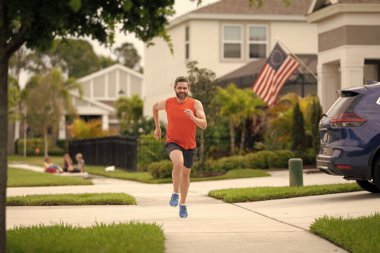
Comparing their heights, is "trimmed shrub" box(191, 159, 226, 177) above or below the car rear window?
below

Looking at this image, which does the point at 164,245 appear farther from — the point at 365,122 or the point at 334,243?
the point at 365,122

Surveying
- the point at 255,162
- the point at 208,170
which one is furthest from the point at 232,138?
the point at 208,170

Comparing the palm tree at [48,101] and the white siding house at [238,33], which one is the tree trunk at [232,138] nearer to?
the white siding house at [238,33]

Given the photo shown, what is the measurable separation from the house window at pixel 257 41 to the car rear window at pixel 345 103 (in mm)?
25587

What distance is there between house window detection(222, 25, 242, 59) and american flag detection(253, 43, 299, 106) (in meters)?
11.4

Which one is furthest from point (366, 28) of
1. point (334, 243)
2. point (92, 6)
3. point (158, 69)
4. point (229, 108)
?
point (158, 69)

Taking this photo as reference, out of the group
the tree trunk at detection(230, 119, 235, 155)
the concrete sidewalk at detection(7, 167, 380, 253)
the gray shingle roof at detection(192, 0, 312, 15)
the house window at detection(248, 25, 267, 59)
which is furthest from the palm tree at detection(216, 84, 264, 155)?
the concrete sidewalk at detection(7, 167, 380, 253)

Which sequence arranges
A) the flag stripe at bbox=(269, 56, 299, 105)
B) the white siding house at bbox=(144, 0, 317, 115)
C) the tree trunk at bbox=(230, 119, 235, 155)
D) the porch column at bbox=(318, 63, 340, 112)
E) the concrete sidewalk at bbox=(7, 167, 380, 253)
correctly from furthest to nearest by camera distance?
the white siding house at bbox=(144, 0, 317, 115)
the tree trunk at bbox=(230, 119, 235, 155)
the flag stripe at bbox=(269, 56, 299, 105)
the porch column at bbox=(318, 63, 340, 112)
the concrete sidewalk at bbox=(7, 167, 380, 253)

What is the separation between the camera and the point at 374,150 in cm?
1377

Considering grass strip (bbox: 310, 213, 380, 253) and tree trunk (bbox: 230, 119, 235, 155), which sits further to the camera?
tree trunk (bbox: 230, 119, 235, 155)

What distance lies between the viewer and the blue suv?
1377 cm

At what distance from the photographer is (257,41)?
131ft

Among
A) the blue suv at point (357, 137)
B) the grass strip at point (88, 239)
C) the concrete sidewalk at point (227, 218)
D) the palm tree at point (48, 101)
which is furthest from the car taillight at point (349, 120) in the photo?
the palm tree at point (48, 101)

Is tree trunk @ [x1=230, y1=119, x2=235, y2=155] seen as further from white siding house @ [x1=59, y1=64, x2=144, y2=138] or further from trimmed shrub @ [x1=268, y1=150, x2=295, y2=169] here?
white siding house @ [x1=59, y1=64, x2=144, y2=138]
